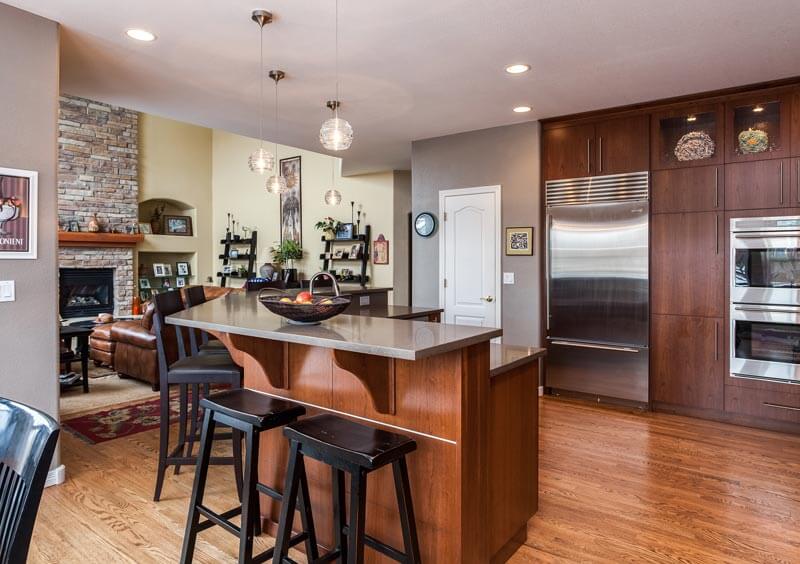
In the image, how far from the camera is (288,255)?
342 inches

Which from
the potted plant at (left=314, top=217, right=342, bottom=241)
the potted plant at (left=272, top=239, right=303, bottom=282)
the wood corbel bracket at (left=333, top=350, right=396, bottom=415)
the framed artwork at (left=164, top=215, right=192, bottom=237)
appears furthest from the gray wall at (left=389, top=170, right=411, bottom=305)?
the wood corbel bracket at (left=333, top=350, right=396, bottom=415)

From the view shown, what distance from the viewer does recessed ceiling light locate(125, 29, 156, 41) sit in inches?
116

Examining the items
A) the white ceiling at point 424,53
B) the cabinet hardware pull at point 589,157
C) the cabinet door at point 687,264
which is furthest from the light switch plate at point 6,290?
the cabinet door at point 687,264

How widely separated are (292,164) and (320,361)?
7473 mm

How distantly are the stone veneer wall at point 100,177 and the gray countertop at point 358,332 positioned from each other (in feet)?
24.3

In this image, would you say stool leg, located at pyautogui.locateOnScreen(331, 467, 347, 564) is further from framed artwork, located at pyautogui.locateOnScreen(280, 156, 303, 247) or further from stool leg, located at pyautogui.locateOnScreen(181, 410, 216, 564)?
framed artwork, located at pyautogui.locateOnScreen(280, 156, 303, 247)

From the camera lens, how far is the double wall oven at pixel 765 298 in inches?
148

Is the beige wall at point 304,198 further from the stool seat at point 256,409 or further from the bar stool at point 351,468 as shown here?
the bar stool at point 351,468

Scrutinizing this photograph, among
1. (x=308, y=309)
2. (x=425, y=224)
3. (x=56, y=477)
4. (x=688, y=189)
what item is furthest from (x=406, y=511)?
(x=425, y=224)

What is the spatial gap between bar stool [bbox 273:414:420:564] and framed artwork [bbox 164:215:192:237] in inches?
367

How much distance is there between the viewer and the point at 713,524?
2.48m

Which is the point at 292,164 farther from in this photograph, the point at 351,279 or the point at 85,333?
the point at 85,333

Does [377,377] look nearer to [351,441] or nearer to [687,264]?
[351,441]

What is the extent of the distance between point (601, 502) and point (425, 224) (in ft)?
11.7
